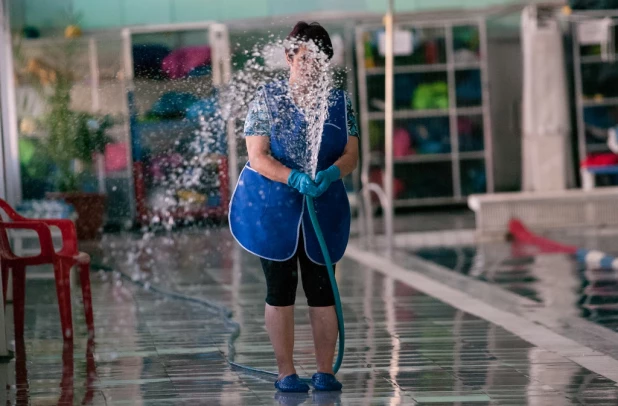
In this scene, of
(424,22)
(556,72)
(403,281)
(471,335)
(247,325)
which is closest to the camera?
(471,335)

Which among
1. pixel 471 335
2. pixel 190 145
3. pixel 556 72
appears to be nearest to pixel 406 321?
pixel 471 335

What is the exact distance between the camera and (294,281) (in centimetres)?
643

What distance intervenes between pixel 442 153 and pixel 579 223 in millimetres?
5076

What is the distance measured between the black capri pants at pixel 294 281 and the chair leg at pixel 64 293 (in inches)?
81.3

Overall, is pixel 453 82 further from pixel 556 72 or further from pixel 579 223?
pixel 579 223

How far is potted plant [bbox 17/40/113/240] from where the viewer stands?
16.2m

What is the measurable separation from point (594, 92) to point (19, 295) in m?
15.0

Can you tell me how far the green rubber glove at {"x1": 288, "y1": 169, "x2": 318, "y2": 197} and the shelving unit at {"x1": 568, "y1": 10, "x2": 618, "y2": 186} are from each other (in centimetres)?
1585

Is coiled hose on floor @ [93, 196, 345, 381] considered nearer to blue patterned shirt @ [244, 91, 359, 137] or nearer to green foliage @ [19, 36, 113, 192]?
blue patterned shirt @ [244, 91, 359, 137]

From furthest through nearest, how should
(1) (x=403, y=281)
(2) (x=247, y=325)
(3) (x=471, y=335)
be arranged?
1. (1) (x=403, y=281)
2. (2) (x=247, y=325)
3. (3) (x=471, y=335)

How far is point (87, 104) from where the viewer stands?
17.6 m

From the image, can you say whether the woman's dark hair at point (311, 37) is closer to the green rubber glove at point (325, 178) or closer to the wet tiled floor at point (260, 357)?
the green rubber glove at point (325, 178)

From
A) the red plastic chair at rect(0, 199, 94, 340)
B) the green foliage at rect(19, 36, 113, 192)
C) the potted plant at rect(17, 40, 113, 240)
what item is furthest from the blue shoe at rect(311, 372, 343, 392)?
the green foliage at rect(19, 36, 113, 192)

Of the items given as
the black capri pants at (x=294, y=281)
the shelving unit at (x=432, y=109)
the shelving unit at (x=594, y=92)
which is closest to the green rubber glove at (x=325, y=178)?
the black capri pants at (x=294, y=281)
